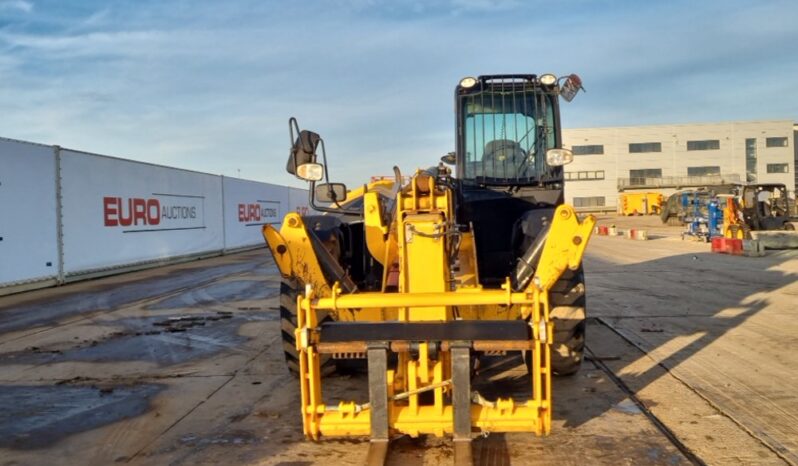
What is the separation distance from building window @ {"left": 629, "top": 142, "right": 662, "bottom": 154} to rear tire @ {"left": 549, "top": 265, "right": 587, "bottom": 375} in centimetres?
6740

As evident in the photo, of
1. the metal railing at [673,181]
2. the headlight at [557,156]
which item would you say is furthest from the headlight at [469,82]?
the metal railing at [673,181]

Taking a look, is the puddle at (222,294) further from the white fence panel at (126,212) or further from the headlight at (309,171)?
the headlight at (309,171)

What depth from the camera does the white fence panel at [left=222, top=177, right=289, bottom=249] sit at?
2631 centimetres

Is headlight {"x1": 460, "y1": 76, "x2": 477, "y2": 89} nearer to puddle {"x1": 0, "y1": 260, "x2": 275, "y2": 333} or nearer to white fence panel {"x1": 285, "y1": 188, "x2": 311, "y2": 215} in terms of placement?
puddle {"x1": 0, "y1": 260, "x2": 275, "y2": 333}

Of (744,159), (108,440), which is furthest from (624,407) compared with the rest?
(744,159)

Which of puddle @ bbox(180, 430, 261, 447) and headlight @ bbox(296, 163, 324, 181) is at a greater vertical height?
headlight @ bbox(296, 163, 324, 181)

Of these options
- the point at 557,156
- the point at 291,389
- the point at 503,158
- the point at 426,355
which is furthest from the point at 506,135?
the point at 426,355

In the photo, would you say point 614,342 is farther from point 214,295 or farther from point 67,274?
point 67,274

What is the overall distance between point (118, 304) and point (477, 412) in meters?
9.75

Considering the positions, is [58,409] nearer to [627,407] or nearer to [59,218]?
[627,407]

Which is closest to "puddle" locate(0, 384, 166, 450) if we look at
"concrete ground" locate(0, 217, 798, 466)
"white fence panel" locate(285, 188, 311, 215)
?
"concrete ground" locate(0, 217, 798, 466)

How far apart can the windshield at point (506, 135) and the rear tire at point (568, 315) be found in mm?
1978

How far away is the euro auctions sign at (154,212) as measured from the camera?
17.2 m

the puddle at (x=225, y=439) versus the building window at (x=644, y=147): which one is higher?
the building window at (x=644, y=147)
